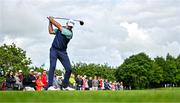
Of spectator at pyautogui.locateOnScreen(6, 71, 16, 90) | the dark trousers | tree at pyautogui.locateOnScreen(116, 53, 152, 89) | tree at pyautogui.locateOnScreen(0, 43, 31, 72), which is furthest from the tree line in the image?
the dark trousers

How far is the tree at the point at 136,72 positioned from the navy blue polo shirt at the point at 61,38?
428 feet

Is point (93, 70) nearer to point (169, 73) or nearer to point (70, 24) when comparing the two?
point (169, 73)

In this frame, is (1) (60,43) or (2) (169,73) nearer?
(1) (60,43)

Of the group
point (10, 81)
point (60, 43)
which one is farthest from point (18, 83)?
point (60, 43)

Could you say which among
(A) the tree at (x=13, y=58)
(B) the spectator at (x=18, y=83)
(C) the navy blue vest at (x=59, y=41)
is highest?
(A) the tree at (x=13, y=58)

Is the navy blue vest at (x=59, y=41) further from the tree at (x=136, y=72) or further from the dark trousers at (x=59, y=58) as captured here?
the tree at (x=136, y=72)

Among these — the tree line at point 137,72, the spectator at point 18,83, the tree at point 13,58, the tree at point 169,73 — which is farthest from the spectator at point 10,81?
the tree at point 169,73

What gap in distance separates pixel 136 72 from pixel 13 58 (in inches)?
2230

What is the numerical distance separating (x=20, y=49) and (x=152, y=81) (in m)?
57.6

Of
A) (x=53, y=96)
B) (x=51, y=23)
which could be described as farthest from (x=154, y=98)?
(x=51, y=23)

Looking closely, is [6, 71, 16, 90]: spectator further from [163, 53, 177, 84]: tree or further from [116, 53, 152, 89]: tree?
[163, 53, 177, 84]: tree

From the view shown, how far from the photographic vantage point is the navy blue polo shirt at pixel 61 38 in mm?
18750

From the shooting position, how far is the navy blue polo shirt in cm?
1875

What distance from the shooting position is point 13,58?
348 feet
